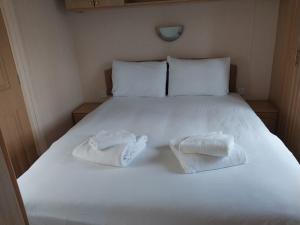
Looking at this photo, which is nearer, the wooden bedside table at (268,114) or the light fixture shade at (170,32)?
the wooden bedside table at (268,114)

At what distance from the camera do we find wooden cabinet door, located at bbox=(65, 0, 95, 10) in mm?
2430

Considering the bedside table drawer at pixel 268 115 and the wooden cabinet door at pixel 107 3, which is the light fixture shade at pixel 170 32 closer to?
the wooden cabinet door at pixel 107 3

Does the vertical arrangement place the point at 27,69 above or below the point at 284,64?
above

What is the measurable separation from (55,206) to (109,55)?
218 centimetres

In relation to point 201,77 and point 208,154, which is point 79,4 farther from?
point 208,154

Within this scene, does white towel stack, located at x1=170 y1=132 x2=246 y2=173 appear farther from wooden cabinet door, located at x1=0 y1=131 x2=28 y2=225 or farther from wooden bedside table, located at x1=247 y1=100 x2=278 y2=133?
wooden bedside table, located at x1=247 y1=100 x2=278 y2=133

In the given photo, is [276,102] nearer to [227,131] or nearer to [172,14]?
[227,131]

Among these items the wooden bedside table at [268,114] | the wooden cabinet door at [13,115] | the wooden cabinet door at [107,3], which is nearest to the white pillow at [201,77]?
the wooden bedside table at [268,114]

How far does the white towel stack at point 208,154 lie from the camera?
128 centimetres

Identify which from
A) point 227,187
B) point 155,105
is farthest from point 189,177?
point 155,105

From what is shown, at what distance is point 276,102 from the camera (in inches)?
99.2

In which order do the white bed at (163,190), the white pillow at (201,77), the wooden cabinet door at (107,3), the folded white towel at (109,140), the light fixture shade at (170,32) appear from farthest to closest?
the light fixture shade at (170,32), the white pillow at (201,77), the wooden cabinet door at (107,3), the folded white towel at (109,140), the white bed at (163,190)

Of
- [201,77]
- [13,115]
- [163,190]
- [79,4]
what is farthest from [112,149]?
[79,4]

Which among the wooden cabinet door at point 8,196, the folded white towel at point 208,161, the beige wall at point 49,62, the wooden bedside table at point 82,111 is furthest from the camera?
the wooden bedside table at point 82,111
